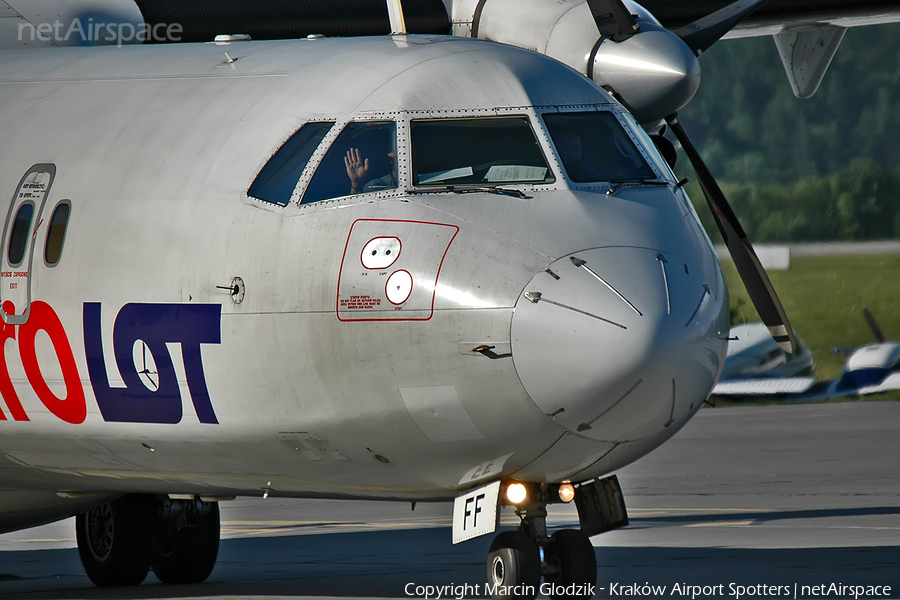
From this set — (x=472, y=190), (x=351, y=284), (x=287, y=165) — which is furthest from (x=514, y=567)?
(x=287, y=165)

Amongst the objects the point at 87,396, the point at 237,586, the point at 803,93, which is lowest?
the point at 237,586

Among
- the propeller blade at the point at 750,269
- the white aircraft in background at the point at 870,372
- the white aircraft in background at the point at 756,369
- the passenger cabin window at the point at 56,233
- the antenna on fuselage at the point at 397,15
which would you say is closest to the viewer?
the passenger cabin window at the point at 56,233

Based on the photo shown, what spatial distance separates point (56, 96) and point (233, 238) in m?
2.25

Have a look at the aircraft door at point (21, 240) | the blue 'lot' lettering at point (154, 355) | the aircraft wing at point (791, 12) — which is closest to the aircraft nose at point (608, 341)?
the blue 'lot' lettering at point (154, 355)

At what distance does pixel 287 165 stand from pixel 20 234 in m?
2.06

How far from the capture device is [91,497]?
11031mm

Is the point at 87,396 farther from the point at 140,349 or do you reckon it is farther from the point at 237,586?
the point at 237,586

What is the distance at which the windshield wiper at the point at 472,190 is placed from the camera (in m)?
8.22

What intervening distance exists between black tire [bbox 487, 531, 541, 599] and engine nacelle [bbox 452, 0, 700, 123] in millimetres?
4747

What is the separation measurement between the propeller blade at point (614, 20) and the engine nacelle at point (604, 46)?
2.1 inches

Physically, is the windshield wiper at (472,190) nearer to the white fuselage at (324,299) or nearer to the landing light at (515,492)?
the white fuselage at (324,299)

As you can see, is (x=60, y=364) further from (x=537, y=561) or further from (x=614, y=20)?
(x=614, y=20)

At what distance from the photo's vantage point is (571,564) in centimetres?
849

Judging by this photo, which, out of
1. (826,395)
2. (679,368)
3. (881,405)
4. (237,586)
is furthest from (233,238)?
(826,395)
